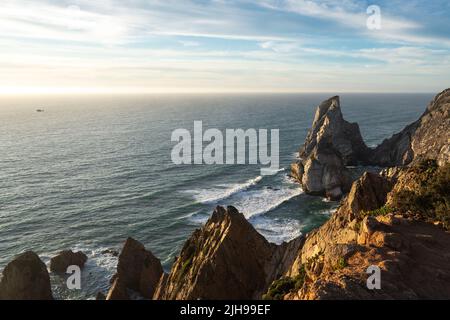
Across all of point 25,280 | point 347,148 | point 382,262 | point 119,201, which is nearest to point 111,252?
point 25,280

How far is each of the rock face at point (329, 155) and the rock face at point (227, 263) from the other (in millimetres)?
49570

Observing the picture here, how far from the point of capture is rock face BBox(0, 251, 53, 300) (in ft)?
139

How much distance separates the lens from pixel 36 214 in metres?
69.6

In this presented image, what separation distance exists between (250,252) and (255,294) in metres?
3.68

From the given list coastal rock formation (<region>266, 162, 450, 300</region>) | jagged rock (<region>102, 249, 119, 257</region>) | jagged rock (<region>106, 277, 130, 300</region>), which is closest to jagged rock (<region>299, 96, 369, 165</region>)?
jagged rock (<region>102, 249, 119, 257</region>)

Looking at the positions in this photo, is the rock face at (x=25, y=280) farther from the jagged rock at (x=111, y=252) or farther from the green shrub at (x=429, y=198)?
the green shrub at (x=429, y=198)

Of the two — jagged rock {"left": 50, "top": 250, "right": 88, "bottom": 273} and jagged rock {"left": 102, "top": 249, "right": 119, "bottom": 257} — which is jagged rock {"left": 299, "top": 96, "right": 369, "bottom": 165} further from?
jagged rock {"left": 50, "top": 250, "right": 88, "bottom": 273}

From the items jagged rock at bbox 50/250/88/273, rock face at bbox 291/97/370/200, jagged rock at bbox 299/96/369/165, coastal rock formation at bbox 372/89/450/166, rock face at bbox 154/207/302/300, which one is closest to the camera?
rock face at bbox 154/207/302/300

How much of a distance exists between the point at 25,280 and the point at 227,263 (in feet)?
83.2

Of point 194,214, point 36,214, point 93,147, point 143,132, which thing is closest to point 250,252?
point 194,214

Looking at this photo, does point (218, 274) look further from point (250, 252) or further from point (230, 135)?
point (230, 135)

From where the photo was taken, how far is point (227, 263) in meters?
31.2

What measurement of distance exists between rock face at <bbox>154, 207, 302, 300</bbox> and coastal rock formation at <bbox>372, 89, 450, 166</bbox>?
6160 centimetres
